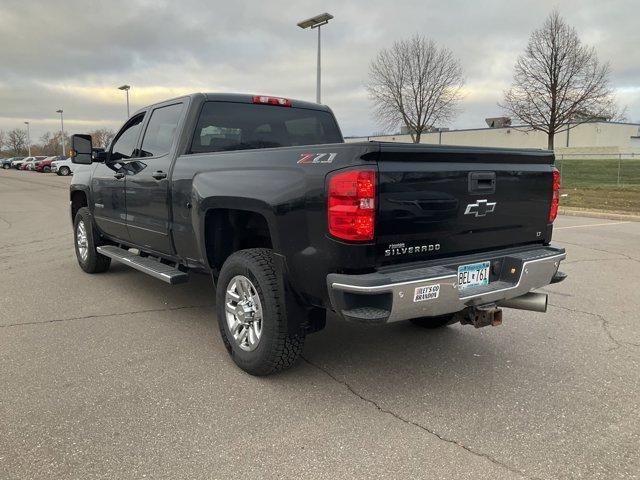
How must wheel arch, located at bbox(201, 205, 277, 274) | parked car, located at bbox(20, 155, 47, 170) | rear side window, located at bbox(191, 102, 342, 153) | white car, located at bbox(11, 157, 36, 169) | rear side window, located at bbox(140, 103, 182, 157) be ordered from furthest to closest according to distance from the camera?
white car, located at bbox(11, 157, 36, 169), parked car, located at bbox(20, 155, 47, 170), rear side window, located at bbox(140, 103, 182, 157), rear side window, located at bbox(191, 102, 342, 153), wheel arch, located at bbox(201, 205, 277, 274)

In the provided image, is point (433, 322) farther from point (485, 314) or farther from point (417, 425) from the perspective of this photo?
point (417, 425)

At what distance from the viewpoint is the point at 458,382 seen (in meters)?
3.66

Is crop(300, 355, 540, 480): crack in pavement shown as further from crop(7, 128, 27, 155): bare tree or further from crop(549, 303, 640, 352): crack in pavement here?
crop(7, 128, 27, 155): bare tree

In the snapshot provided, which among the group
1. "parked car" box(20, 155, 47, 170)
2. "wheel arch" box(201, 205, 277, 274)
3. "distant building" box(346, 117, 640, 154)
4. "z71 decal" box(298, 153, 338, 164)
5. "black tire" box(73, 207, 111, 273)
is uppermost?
"distant building" box(346, 117, 640, 154)

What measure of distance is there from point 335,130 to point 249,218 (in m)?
2.04

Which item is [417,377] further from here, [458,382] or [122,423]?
[122,423]

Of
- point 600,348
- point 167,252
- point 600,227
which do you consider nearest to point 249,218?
point 167,252

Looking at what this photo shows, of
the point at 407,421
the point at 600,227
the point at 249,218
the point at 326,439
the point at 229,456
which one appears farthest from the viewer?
the point at 600,227

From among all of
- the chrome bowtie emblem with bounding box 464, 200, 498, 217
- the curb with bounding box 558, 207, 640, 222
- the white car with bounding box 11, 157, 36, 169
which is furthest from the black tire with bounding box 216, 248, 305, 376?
the white car with bounding box 11, 157, 36, 169

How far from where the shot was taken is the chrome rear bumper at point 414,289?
2912 mm

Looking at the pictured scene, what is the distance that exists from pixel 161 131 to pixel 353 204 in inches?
112

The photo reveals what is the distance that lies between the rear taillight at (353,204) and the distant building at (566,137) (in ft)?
179

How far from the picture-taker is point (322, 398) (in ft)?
11.2

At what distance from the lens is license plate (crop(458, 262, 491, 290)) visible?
329 cm
